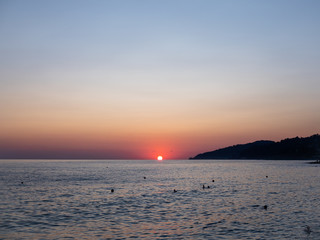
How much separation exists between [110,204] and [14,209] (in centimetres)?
1298

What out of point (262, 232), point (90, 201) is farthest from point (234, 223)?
point (90, 201)

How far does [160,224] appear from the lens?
3303cm

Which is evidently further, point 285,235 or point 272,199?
point 272,199

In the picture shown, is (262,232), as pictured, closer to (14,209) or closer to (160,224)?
(160,224)

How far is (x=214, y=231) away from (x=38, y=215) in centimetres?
2119

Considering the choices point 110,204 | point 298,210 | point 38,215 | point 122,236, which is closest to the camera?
point 122,236

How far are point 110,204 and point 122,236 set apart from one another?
19.5 m

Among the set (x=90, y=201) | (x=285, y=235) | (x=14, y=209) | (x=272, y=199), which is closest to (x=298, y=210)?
(x=272, y=199)

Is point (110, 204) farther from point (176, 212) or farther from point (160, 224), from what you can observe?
point (160, 224)

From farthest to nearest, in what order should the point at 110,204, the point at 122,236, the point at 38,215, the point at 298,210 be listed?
1. the point at 110,204
2. the point at 298,210
3. the point at 38,215
4. the point at 122,236

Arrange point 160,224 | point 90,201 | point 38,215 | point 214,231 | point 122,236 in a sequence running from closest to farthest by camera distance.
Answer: point 122,236
point 214,231
point 160,224
point 38,215
point 90,201

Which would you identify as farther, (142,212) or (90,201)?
(90,201)

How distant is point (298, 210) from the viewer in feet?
134

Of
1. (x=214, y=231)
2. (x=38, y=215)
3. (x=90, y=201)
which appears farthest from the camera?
(x=90, y=201)
